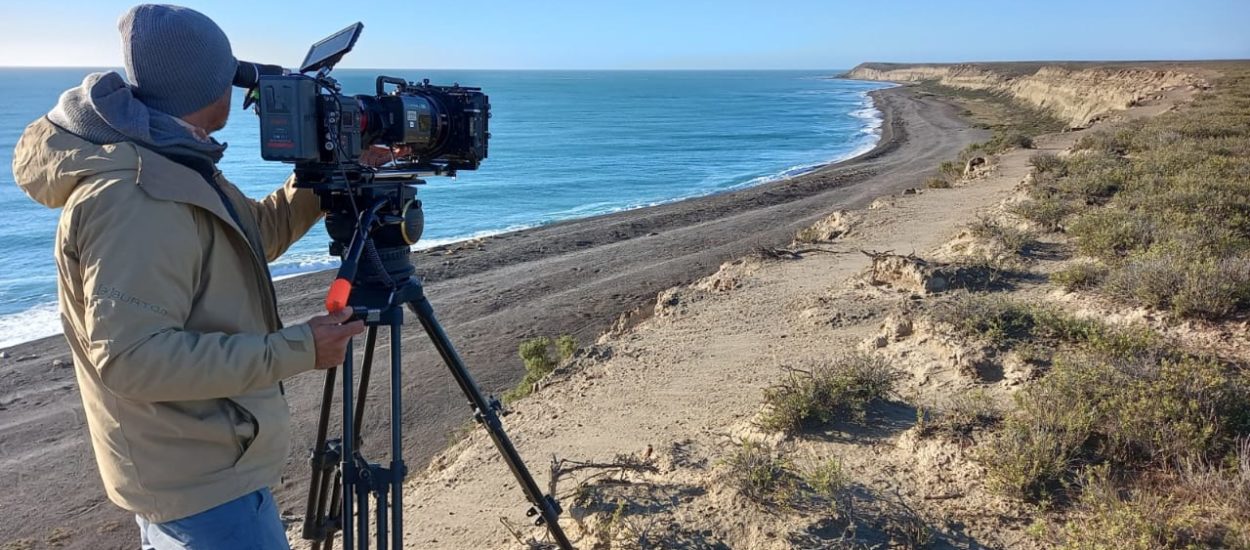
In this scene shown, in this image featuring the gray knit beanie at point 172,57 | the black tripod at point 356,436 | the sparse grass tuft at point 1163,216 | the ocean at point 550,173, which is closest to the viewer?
the gray knit beanie at point 172,57

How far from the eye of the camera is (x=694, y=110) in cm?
7406

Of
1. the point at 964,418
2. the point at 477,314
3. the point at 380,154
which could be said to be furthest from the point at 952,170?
the point at 380,154

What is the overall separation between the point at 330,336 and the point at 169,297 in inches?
12.3

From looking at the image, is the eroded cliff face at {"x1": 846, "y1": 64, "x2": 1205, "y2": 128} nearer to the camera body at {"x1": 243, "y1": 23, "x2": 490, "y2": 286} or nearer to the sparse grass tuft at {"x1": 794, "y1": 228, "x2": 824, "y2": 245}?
the sparse grass tuft at {"x1": 794, "y1": 228, "x2": 824, "y2": 245}

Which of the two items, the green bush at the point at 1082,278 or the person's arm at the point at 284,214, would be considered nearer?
the person's arm at the point at 284,214

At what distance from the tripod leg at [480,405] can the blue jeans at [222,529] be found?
2.10ft

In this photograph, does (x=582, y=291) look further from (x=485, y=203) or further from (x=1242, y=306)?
(x=485, y=203)

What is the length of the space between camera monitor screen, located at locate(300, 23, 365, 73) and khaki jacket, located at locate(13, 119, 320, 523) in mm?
550

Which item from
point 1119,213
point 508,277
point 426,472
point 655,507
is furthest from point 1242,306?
point 508,277

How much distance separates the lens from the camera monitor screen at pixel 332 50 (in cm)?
211

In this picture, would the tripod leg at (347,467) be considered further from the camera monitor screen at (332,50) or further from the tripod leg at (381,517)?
the camera monitor screen at (332,50)

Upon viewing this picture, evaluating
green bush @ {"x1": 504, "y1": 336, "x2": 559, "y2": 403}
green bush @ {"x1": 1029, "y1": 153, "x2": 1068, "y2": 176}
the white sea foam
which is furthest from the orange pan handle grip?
the white sea foam

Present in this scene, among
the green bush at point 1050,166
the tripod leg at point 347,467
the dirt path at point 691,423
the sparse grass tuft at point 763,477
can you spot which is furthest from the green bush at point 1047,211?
the tripod leg at point 347,467

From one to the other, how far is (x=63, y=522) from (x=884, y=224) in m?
8.74
